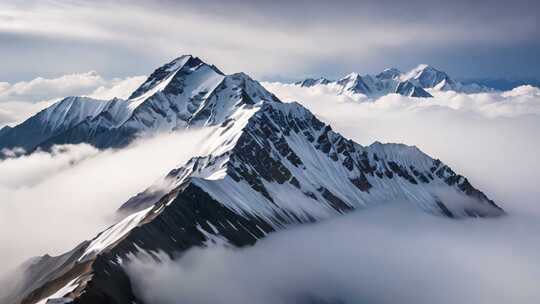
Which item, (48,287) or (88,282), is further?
(48,287)

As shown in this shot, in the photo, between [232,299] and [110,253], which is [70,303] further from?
[232,299]

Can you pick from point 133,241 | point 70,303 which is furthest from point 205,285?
point 70,303

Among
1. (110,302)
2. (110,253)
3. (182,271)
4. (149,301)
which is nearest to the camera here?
(110,302)

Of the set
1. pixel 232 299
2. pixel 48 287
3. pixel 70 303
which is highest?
pixel 48 287

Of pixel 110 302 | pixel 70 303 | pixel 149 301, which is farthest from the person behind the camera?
pixel 149 301

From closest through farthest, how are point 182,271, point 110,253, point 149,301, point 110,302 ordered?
1. point 110,302
2. point 149,301
3. point 110,253
4. point 182,271

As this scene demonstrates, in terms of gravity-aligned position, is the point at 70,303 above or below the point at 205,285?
above

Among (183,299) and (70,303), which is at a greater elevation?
(70,303)

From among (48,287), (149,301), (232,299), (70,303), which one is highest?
(48,287)

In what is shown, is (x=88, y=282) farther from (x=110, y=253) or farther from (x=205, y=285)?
(x=205, y=285)

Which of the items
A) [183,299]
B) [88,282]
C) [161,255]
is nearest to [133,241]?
[161,255]
